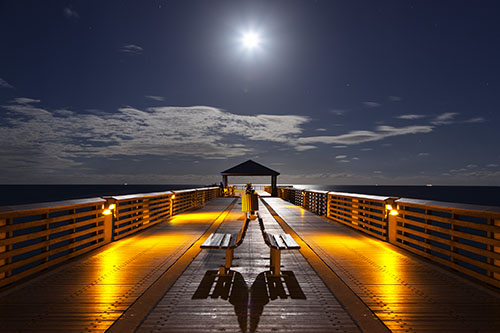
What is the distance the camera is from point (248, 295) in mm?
4309

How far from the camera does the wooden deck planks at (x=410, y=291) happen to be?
362cm

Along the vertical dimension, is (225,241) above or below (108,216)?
below

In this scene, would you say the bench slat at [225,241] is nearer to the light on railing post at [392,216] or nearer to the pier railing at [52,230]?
the pier railing at [52,230]

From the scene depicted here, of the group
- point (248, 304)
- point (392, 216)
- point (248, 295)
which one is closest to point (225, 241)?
point (248, 295)

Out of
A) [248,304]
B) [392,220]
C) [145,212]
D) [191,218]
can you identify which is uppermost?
[392,220]

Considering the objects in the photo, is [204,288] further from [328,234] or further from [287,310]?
[328,234]

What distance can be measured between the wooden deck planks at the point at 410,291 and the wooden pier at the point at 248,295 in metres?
0.01

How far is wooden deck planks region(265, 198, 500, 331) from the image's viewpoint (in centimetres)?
362

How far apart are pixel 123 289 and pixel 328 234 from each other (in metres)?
6.34

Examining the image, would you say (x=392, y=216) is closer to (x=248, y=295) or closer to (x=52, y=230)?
(x=248, y=295)

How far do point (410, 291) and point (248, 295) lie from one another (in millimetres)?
2370

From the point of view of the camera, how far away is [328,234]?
9.31 meters

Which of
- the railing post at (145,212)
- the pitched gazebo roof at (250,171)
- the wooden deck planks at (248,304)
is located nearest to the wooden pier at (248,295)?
the wooden deck planks at (248,304)

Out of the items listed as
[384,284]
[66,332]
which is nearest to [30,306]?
[66,332]
